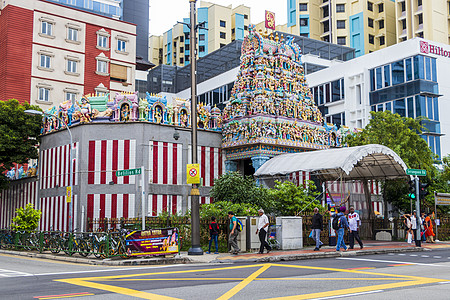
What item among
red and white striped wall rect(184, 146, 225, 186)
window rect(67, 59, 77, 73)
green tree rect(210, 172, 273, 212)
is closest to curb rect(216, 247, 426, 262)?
green tree rect(210, 172, 273, 212)

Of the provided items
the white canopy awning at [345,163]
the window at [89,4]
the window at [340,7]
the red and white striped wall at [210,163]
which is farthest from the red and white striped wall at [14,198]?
the window at [340,7]

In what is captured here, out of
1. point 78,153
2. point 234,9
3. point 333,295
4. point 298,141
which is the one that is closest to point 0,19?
point 78,153

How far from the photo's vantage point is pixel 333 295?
1037 cm

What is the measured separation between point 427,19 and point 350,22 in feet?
48.0

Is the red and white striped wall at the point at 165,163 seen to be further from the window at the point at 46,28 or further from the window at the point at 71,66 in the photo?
the window at the point at 46,28

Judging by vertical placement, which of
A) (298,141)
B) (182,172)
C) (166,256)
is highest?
(298,141)

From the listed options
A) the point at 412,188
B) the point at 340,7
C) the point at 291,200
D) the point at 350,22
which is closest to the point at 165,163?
the point at 291,200

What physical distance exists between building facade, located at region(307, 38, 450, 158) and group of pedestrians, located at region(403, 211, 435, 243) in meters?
20.2

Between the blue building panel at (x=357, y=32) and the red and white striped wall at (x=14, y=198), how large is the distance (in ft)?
200

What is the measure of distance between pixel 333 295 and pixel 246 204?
15.6 metres

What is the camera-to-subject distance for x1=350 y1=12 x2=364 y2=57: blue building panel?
82.9m

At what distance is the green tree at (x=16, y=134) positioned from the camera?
34906 mm

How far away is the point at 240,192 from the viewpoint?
27109 mm

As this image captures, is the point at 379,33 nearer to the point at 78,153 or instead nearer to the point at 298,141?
the point at 298,141
